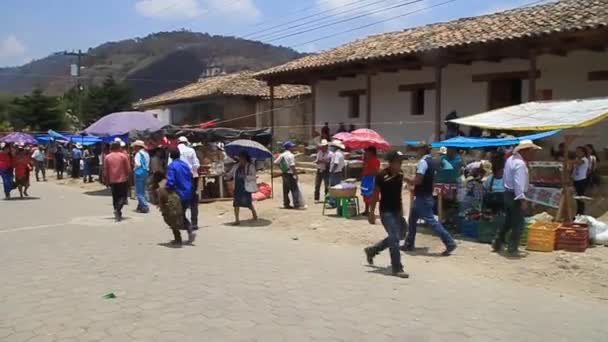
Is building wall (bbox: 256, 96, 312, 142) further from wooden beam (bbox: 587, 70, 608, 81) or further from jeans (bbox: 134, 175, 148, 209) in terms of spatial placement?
jeans (bbox: 134, 175, 148, 209)

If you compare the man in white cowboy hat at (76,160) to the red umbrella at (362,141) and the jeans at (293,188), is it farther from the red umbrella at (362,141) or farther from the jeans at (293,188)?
the red umbrella at (362,141)

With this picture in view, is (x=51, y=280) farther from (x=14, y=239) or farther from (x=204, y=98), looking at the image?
(x=204, y=98)

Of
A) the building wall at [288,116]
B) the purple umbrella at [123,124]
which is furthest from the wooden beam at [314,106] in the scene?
the purple umbrella at [123,124]

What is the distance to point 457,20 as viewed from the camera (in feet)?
73.5

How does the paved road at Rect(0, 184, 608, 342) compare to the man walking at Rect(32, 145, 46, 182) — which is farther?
the man walking at Rect(32, 145, 46, 182)

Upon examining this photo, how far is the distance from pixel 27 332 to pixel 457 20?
2015 centimetres

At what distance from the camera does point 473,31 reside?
1809cm

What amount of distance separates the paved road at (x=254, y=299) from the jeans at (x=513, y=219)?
1.38 m

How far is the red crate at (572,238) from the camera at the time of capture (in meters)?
8.92

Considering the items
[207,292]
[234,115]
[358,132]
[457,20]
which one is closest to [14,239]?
[207,292]

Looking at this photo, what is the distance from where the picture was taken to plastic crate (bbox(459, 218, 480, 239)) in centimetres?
1009

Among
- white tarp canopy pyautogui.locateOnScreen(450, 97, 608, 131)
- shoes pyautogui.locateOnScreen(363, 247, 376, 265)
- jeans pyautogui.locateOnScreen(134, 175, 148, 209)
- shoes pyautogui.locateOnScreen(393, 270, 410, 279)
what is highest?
white tarp canopy pyautogui.locateOnScreen(450, 97, 608, 131)

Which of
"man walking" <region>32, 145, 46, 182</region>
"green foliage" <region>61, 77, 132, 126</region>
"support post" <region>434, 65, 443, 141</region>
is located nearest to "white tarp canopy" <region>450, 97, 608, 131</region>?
"support post" <region>434, 65, 443, 141</region>

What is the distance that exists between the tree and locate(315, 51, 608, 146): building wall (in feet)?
118
